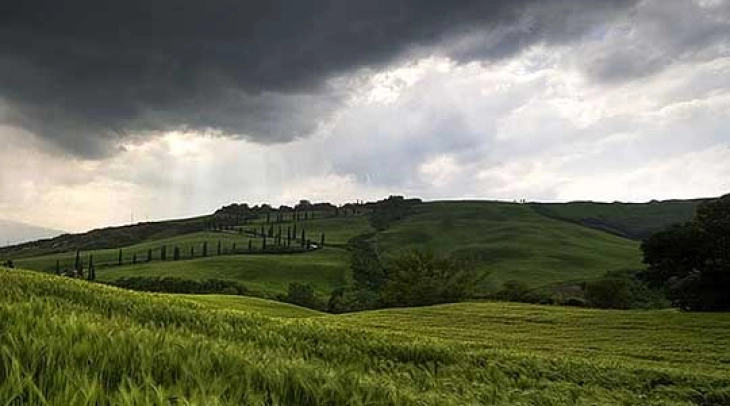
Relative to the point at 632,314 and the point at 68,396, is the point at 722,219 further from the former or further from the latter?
the point at 68,396

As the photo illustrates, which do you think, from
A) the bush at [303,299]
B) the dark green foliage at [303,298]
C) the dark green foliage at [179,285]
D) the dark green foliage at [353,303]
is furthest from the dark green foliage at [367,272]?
the dark green foliage at [353,303]

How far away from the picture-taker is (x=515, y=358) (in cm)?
1578

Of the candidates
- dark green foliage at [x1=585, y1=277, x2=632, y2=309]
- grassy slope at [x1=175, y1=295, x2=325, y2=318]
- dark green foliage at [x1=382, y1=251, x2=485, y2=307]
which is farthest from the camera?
dark green foliage at [x1=585, y1=277, x2=632, y2=309]

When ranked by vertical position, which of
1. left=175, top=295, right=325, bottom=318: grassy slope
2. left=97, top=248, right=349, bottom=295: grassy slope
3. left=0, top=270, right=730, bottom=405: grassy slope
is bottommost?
left=97, top=248, right=349, bottom=295: grassy slope

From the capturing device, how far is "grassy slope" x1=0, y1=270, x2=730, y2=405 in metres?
3.64

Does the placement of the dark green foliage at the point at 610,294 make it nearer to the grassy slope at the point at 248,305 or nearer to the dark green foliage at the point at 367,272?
the grassy slope at the point at 248,305

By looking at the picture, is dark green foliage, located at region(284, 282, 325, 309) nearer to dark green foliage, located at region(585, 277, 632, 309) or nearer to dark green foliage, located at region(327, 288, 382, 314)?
dark green foliage, located at region(327, 288, 382, 314)

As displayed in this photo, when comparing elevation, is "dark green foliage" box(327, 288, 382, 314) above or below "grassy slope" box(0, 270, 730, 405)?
below

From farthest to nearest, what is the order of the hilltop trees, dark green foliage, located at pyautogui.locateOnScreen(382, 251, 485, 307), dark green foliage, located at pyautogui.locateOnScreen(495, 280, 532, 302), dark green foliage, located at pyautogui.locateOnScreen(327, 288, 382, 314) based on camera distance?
dark green foliage, located at pyautogui.locateOnScreen(327, 288, 382, 314)
dark green foliage, located at pyautogui.locateOnScreen(382, 251, 485, 307)
dark green foliage, located at pyautogui.locateOnScreen(495, 280, 532, 302)
the hilltop trees

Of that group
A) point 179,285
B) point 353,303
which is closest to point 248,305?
point 353,303

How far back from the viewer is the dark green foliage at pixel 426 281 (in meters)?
85.9

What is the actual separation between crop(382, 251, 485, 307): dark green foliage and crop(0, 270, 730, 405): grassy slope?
198ft

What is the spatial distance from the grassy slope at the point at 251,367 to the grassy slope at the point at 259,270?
138 meters

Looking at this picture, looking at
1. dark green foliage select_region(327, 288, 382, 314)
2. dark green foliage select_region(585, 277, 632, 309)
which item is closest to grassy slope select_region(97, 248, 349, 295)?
dark green foliage select_region(327, 288, 382, 314)
